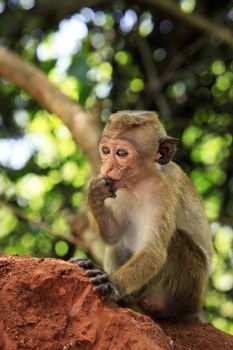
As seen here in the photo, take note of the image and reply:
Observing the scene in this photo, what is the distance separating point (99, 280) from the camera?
121 inches

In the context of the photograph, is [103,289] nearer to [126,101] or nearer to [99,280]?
[99,280]

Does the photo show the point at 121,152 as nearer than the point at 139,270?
No

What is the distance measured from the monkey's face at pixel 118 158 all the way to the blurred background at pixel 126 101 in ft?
10.8

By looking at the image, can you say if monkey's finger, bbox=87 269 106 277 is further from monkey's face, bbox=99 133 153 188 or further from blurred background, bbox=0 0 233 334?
blurred background, bbox=0 0 233 334

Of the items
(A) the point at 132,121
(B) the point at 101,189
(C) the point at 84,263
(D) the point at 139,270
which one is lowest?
(D) the point at 139,270

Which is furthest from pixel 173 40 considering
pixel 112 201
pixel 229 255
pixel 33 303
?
pixel 33 303

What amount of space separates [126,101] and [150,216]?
4265mm

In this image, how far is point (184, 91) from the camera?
27.3 feet

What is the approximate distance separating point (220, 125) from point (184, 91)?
0.57 metres

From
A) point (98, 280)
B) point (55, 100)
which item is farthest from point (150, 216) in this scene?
point (55, 100)

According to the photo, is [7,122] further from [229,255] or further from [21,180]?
[229,255]

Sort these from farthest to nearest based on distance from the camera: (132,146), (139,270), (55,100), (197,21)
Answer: (197,21) < (55,100) < (132,146) < (139,270)

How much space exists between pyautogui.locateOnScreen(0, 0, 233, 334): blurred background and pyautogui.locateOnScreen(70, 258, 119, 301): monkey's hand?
13.1 feet

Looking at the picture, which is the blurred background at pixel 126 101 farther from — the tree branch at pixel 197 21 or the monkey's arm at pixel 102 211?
the monkey's arm at pixel 102 211
